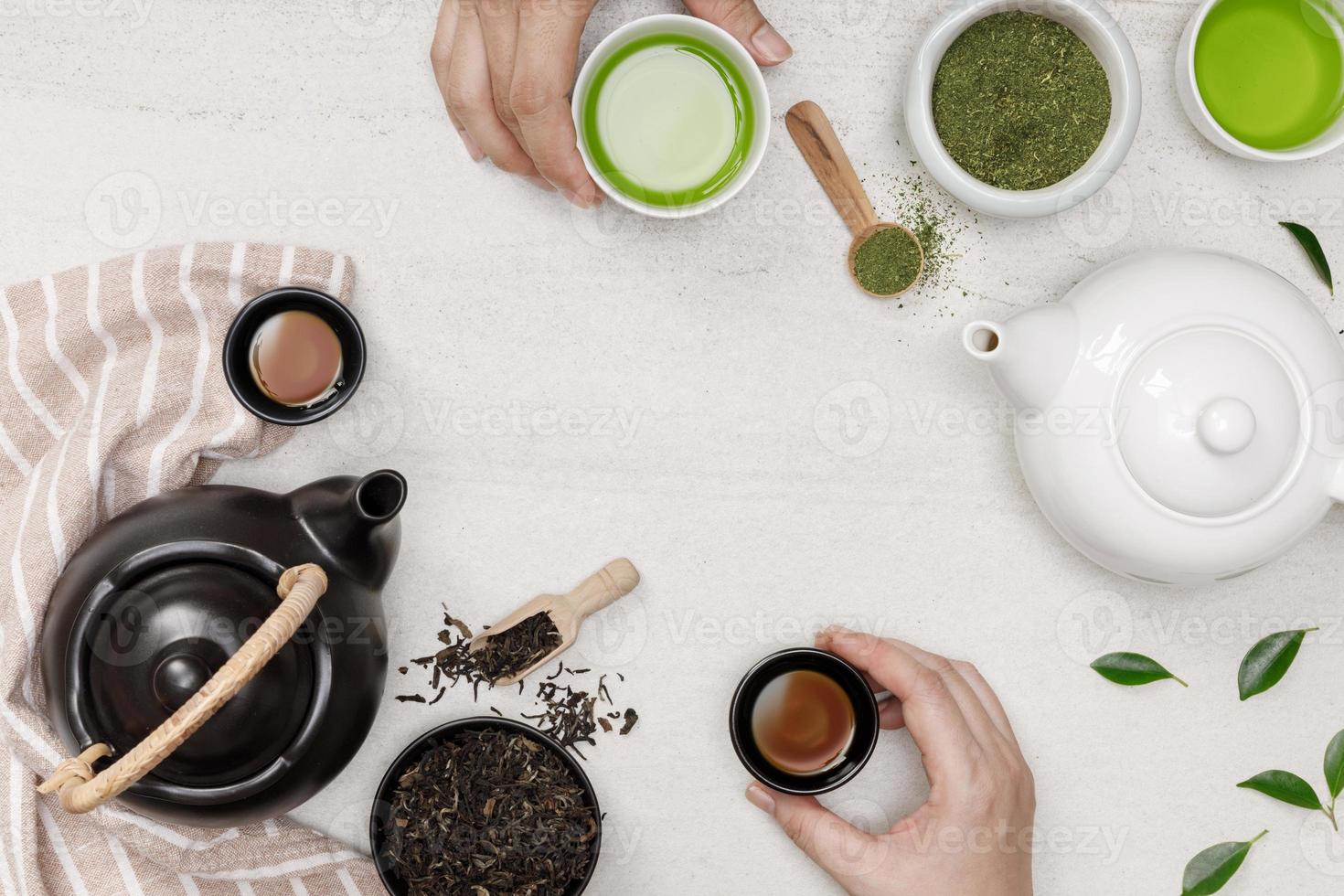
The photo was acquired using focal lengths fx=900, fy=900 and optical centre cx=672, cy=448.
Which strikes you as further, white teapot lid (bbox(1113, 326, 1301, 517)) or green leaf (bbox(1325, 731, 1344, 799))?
green leaf (bbox(1325, 731, 1344, 799))

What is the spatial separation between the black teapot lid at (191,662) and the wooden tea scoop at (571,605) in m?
0.25

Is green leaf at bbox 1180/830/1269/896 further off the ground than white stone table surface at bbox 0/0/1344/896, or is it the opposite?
white stone table surface at bbox 0/0/1344/896

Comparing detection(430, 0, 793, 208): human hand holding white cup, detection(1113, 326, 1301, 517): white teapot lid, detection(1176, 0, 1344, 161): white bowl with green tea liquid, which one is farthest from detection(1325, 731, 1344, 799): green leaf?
detection(430, 0, 793, 208): human hand holding white cup

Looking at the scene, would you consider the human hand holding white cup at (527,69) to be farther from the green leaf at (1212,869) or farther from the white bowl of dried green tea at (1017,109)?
the green leaf at (1212,869)

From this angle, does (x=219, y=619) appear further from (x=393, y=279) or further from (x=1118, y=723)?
(x=1118, y=723)

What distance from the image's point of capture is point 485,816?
108cm

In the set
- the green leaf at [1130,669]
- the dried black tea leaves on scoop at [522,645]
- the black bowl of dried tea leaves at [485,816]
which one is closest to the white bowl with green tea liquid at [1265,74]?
the green leaf at [1130,669]

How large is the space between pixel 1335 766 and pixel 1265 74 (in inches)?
35.4

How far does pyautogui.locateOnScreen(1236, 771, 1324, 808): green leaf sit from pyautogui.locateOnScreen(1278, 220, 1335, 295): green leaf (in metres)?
0.65

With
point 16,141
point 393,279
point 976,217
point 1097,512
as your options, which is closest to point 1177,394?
point 1097,512

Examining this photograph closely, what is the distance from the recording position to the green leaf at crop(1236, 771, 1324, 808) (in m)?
1.17

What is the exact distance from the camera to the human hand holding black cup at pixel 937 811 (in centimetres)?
107

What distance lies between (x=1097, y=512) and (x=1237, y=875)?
63 cm

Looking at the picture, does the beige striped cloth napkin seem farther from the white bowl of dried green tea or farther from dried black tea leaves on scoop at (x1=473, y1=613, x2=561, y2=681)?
the white bowl of dried green tea
